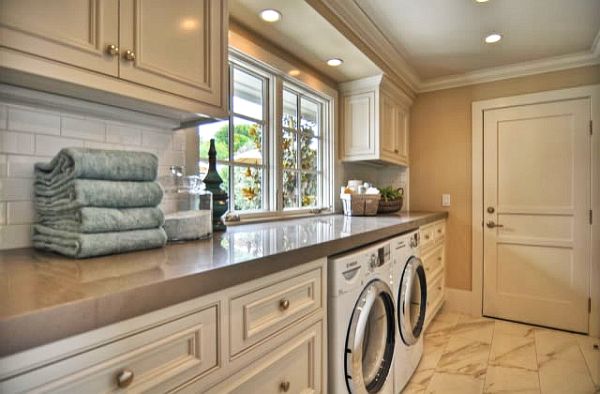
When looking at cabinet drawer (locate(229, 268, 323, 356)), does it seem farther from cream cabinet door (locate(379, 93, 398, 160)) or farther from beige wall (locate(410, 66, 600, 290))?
beige wall (locate(410, 66, 600, 290))

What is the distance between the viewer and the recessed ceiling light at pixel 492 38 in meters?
2.40

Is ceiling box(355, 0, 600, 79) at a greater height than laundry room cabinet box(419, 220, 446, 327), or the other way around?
ceiling box(355, 0, 600, 79)

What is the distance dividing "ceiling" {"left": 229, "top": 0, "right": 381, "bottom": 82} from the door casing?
1272 mm

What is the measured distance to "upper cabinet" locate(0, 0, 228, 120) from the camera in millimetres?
811

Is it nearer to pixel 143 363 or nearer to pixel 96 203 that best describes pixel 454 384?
pixel 143 363

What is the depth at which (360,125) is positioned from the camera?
111 inches

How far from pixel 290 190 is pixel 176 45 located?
1.50m

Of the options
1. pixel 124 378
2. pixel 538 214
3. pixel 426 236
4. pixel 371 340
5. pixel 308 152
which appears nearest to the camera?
pixel 124 378

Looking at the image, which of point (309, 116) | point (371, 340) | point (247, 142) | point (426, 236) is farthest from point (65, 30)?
point (426, 236)

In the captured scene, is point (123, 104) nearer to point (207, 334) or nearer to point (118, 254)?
point (118, 254)

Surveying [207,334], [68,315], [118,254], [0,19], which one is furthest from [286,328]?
[0,19]

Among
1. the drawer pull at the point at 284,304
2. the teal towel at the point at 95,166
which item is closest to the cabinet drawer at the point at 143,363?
the drawer pull at the point at 284,304

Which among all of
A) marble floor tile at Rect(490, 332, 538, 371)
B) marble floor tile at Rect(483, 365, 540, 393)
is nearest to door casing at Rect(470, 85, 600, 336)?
marble floor tile at Rect(490, 332, 538, 371)

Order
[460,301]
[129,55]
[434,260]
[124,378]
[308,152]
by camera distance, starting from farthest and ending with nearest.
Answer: [460,301] → [434,260] → [308,152] → [129,55] → [124,378]
